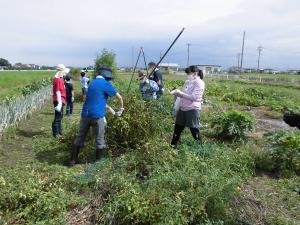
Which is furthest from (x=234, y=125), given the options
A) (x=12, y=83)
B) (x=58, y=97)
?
(x=12, y=83)

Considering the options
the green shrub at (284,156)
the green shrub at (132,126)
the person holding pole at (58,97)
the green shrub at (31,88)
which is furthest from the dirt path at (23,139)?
the green shrub at (284,156)

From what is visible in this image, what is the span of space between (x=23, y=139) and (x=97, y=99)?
11.1ft

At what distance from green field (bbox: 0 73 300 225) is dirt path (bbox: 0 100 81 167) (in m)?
0.03

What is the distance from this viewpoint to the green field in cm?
489

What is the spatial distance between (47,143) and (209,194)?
487cm

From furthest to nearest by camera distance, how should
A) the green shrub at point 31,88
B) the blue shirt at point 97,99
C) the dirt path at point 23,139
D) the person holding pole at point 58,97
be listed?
the green shrub at point 31,88, the person holding pole at point 58,97, the dirt path at point 23,139, the blue shirt at point 97,99

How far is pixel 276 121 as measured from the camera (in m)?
14.0

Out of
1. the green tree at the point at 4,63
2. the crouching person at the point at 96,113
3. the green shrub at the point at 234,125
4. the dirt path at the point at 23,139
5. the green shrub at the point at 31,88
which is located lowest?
the green tree at the point at 4,63

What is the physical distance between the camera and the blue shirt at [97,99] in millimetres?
7094

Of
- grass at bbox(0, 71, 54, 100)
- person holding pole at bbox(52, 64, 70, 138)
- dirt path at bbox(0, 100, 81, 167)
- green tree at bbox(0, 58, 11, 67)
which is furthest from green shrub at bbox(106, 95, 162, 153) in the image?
green tree at bbox(0, 58, 11, 67)

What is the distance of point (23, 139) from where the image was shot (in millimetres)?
9719

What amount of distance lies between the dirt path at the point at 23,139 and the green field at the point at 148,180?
0.03 meters

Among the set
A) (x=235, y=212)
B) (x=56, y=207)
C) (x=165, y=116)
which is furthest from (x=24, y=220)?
(x=165, y=116)

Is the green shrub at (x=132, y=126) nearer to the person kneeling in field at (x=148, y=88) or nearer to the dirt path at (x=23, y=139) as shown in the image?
the person kneeling in field at (x=148, y=88)
